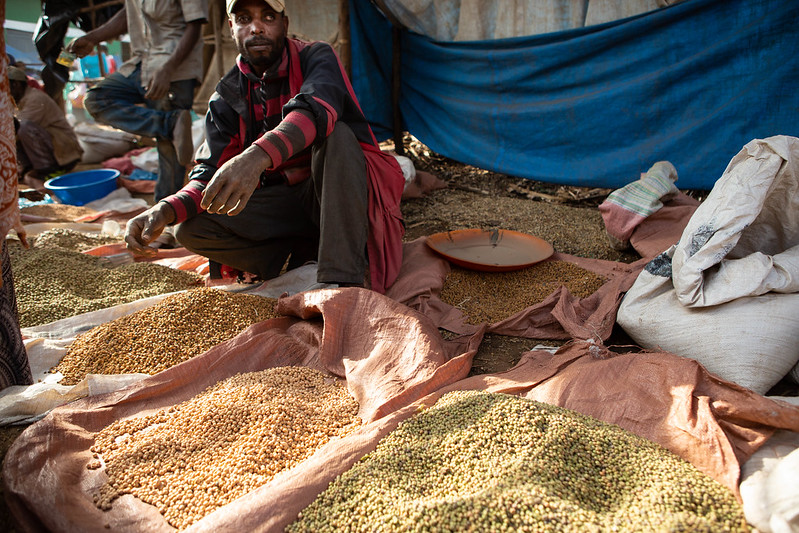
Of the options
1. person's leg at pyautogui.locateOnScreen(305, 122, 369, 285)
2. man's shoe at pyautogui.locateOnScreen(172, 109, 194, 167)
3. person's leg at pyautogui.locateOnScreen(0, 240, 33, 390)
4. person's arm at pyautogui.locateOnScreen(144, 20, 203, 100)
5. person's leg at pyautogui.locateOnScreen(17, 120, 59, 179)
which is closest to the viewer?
person's leg at pyautogui.locateOnScreen(0, 240, 33, 390)

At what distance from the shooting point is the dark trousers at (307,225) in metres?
2.36

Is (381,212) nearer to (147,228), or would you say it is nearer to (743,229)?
(147,228)

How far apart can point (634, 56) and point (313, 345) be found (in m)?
2.91

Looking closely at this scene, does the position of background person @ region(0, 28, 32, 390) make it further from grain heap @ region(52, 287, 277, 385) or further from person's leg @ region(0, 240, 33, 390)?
grain heap @ region(52, 287, 277, 385)

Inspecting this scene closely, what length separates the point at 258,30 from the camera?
8.05 feet

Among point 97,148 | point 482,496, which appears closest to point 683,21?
point 482,496

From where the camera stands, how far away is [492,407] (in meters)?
1.54

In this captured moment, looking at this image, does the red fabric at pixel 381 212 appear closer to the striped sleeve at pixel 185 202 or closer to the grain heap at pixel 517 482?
the striped sleeve at pixel 185 202

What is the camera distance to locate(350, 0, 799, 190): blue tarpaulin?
10.5 ft

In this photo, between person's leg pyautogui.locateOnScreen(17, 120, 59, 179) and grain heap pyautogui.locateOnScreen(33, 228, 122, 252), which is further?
person's leg pyautogui.locateOnScreen(17, 120, 59, 179)

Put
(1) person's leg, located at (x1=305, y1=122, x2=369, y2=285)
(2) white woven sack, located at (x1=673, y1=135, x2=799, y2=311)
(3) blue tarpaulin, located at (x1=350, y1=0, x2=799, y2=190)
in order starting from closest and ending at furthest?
(2) white woven sack, located at (x1=673, y1=135, x2=799, y2=311), (1) person's leg, located at (x1=305, y1=122, x2=369, y2=285), (3) blue tarpaulin, located at (x1=350, y1=0, x2=799, y2=190)

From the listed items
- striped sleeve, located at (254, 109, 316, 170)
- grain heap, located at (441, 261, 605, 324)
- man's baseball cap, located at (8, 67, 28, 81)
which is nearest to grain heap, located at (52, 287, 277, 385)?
striped sleeve, located at (254, 109, 316, 170)

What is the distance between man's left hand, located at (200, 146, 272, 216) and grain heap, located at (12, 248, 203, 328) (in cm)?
104

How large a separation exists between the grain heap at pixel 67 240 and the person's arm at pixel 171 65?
1135mm
